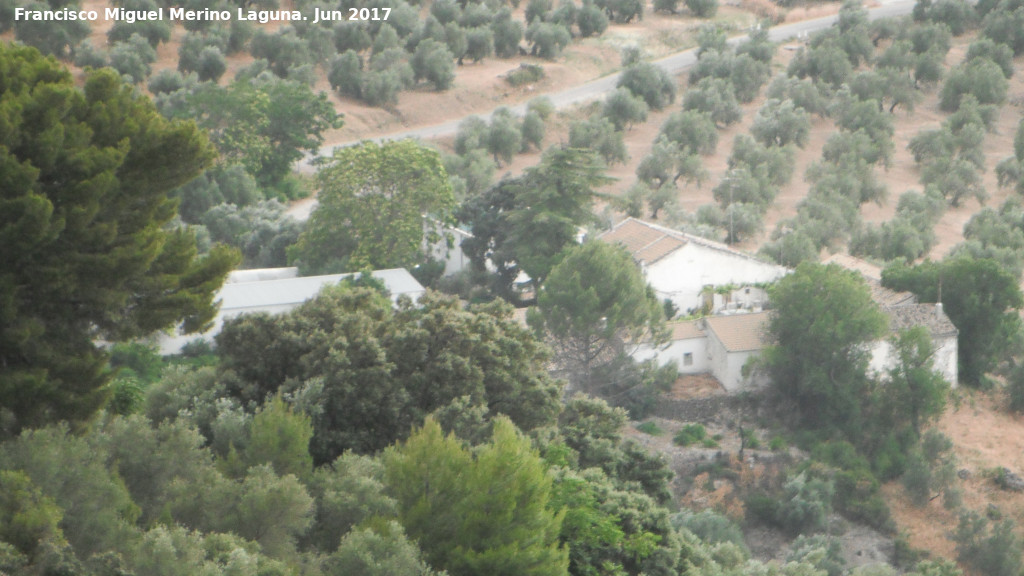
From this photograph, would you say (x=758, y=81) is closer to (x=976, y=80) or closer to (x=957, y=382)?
(x=976, y=80)

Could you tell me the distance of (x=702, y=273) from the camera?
41.2 m

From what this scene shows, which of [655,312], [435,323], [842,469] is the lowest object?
[842,469]

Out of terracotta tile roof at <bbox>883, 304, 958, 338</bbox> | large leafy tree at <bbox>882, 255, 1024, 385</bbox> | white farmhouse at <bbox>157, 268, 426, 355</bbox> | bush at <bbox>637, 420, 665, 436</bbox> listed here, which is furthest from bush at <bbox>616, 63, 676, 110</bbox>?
bush at <bbox>637, 420, 665, 436</bbox>

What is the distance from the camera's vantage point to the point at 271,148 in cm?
5222

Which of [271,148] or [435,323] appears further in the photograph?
[271,148]

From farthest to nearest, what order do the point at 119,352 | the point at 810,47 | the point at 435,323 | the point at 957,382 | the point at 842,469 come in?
1. the point at 810,47
2. the point at 957,382
3. the point at 842,469
4. the point at 119,352
5. the point at 435,323

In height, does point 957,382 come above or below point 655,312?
below

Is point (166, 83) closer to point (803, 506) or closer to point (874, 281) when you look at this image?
point (874, 281)

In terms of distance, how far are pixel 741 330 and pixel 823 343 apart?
270cm

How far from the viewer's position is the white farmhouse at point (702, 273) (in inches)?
1606

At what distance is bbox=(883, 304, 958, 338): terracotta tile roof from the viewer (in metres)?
38.5

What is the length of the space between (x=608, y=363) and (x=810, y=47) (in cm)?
4397

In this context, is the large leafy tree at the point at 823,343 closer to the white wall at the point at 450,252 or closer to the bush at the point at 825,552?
the bush at the point at 825,552

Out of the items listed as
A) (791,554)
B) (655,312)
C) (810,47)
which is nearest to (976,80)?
(810,47)
